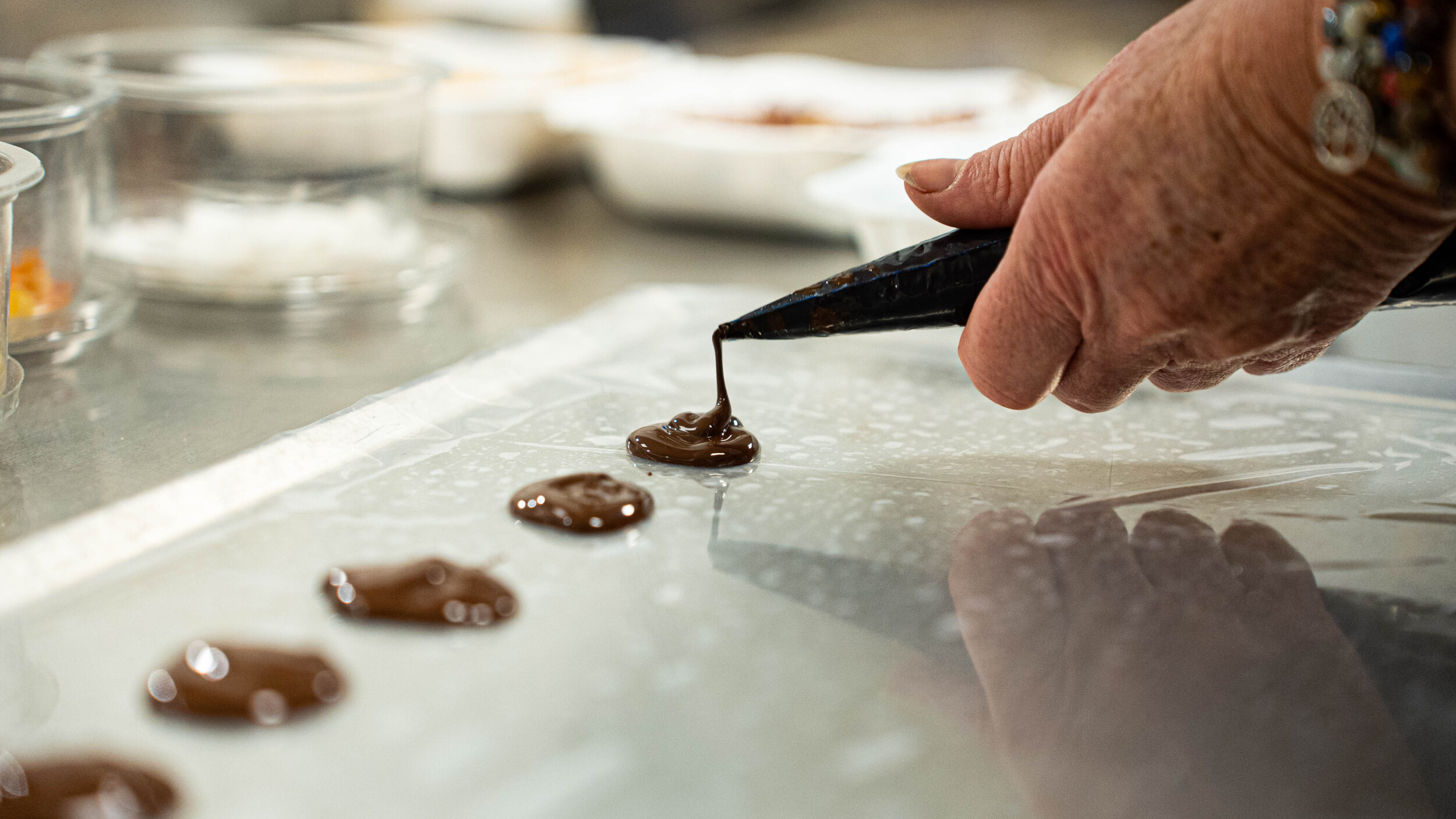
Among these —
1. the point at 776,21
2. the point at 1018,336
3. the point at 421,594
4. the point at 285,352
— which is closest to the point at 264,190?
the point at 285,352

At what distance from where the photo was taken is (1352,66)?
650mm

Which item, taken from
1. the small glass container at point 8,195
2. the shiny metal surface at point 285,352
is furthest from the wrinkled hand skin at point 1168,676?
the small glass container at point 8,195

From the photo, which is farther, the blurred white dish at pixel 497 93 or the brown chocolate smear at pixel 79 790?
the blurred white dish at pixel 497 93

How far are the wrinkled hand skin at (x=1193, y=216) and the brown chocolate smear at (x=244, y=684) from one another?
1.81ft

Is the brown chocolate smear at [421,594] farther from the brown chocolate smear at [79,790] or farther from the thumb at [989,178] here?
the thumb at [989,178]

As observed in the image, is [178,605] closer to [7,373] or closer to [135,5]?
[7,373]

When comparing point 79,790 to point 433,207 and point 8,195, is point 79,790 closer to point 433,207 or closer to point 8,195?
point 8,195

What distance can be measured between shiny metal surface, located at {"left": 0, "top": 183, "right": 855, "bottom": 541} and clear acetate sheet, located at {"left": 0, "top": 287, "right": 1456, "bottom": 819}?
11 cm

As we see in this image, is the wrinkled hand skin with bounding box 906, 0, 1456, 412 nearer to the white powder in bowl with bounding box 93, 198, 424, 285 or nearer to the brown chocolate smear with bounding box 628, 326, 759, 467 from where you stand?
the brown chocolate smear with bounding box 628, 326, 759, 467

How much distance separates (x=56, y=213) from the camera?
1109mm

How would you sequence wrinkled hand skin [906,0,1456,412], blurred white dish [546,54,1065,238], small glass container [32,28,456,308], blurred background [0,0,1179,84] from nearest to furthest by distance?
wrinkled hand skin [906,0,1456,412], small glass container [32,28,456,308], blurred white dish [546,54,1065,238], blurred background [0,0,1179,84]

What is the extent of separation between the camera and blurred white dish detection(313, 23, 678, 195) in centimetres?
184

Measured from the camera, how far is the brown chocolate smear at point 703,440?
0.98 m

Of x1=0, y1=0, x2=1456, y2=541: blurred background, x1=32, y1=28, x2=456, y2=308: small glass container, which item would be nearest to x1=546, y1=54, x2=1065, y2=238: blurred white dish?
x1=0, y1=0, x2=1456, y2=541: blurred background
